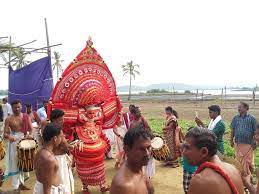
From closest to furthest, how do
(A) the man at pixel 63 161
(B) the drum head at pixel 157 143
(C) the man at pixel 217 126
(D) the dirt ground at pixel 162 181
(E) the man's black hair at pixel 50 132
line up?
(E) the man's black hair at pixel 50 132 < (A) the man at pixel 63 161 < (C) the man at pixel 217 126 < (D) the dirt ground at pixel 162 181 < (B) the drum head at pixel 157 143

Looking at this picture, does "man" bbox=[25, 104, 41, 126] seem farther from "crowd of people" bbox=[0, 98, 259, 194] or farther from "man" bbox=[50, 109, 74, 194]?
"man" bbox=[50, 109, 74, 194]

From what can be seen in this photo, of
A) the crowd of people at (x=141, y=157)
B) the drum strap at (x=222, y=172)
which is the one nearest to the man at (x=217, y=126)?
the crowd of people at (x=141, y=157)

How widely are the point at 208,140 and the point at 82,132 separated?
4.48 meters

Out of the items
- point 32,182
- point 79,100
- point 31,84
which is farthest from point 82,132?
point 31,84

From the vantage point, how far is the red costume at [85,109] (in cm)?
691

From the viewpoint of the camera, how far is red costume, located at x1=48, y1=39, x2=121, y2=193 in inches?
272

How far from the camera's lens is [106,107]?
24.6ft

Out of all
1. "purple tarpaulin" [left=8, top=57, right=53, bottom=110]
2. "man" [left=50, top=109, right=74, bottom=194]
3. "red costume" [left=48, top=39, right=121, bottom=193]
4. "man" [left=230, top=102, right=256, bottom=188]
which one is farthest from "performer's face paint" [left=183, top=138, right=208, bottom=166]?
"purple tarpaulin" [left=8, top=57, right=53, bottom=110]

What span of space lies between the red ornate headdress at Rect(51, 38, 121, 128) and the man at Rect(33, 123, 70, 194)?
2.24 meters

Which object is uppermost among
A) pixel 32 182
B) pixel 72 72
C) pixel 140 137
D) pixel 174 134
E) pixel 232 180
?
pixel 72 72

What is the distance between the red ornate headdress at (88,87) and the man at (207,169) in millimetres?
4422

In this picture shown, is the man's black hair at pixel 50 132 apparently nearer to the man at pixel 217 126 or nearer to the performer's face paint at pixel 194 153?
the performer's face paint at pixel 194 153

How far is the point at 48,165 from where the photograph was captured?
4352 mm

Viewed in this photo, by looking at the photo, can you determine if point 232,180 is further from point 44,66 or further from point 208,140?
point 44,66
